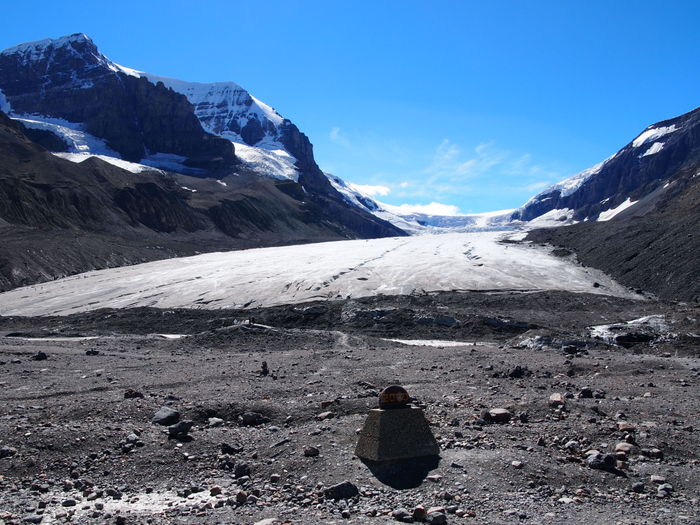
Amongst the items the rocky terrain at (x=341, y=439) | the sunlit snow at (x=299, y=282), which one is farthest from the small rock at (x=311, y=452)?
the sunlit snow at (x=299, y=282)

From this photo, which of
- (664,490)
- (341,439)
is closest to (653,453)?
(664,490)

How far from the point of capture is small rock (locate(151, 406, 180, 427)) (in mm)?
9156

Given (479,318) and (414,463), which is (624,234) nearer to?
(479,318)

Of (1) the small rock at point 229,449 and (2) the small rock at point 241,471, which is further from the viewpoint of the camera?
(1) the small rock at point 229,449

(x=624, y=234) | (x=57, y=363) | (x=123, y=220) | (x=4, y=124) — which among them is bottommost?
(x=57, y=363)

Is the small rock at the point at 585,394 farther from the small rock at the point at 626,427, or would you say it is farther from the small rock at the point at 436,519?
the small rock at the point at 436,519

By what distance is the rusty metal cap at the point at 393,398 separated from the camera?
740 centimetres

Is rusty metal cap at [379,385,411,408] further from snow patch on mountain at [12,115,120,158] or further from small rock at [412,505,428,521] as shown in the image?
snow patch on mountain at [12,115,120,158]

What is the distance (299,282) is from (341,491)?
3139 centimetres

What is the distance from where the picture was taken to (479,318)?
26.1 m

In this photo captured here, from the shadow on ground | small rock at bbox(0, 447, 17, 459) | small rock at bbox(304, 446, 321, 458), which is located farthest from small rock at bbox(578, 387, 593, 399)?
small rock at bbox(0, 447, 17, 459)

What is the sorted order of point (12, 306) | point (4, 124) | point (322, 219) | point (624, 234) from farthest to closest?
1. point (322, 219)
2. point (4, 124)
3. point (624, 234)
4. point (12, 306)

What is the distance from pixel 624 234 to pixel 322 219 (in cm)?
11140

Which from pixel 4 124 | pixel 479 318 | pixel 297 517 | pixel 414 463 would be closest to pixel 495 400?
pixel 414 463
